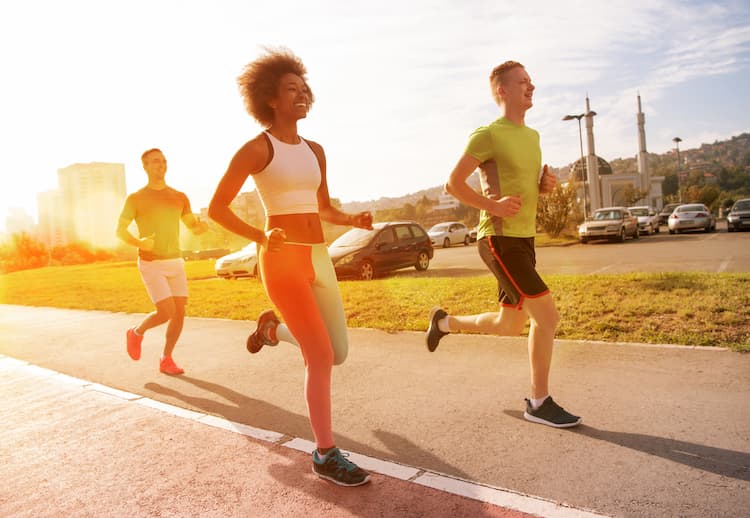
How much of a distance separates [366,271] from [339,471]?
12532mm

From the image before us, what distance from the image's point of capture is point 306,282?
3064mm

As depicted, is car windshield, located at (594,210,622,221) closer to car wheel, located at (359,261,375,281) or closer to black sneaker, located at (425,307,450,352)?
car wheel, located at (359,261,375,281)

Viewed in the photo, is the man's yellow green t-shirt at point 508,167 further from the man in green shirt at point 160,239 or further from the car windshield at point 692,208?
the car windshield at point 692,208

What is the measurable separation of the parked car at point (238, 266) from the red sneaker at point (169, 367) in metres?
12.0

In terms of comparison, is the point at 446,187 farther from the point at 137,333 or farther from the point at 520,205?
the point at 137,333

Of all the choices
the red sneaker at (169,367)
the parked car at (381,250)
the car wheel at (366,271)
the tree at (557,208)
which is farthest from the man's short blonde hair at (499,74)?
the tree at (557,208)

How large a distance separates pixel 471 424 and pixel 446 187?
151 cm

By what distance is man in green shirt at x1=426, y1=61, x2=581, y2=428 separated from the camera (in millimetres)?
3592

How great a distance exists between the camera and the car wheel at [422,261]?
17188 mm

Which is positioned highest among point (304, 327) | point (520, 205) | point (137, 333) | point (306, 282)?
point (520, 205)

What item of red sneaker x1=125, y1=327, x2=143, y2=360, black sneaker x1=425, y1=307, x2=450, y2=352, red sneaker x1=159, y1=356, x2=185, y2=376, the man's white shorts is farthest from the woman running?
red sneaker x1=125, y1=327, x2=143, y2=360

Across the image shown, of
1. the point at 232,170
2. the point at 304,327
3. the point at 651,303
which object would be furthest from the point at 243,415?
the point at 651,303

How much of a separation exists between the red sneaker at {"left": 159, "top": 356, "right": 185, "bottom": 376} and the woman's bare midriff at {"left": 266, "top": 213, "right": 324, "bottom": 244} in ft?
10.7

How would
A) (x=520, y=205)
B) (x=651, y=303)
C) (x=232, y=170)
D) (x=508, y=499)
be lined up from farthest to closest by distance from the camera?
(x=651, y=303)
(x=520, y=205)
(x=232, y=170)
(x=508, y=499)
